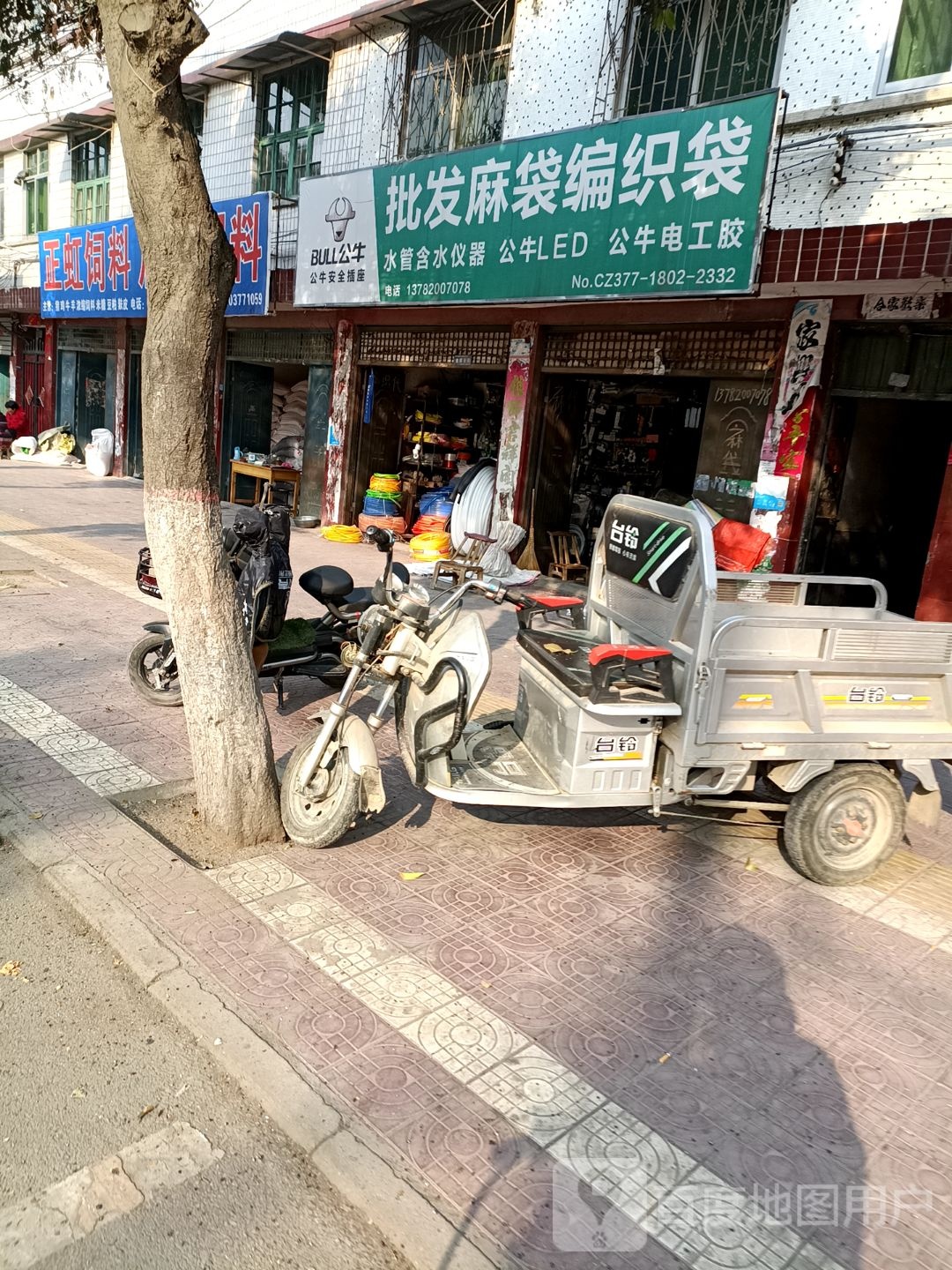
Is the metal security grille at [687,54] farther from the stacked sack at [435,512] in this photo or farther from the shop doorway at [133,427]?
the shop doorway at [133,427]

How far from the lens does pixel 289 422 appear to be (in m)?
16.3

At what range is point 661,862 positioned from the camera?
464 centimetres

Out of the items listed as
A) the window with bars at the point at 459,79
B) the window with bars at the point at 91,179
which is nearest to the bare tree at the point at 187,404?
the window with bars at the point at 459,79

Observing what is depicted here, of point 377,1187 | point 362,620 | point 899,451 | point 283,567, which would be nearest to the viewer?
point 377,1187

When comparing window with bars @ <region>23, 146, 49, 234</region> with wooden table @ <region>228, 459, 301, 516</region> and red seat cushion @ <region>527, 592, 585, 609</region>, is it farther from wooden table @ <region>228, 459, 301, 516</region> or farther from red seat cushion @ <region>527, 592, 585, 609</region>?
red seat cushion @ <region>527, 592, 585, 609</region>

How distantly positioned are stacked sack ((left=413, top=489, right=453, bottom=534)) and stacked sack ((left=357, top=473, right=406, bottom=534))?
336 mm

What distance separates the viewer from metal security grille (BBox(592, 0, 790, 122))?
339 inches

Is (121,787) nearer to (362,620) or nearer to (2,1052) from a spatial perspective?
(362,620)

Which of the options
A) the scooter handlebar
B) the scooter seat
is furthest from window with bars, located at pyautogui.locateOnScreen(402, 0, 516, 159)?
the scooter handlebar

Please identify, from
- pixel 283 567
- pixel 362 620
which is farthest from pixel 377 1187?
pixel 283 567

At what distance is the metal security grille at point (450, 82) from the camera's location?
11.1 m

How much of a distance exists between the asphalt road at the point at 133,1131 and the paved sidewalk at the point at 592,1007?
241 millimetres

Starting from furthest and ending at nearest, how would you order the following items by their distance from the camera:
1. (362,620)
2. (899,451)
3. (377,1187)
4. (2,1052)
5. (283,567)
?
(899,451) → (283,567) → (362,620) → (2,1052) → (377,1187)

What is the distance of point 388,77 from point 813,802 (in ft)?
37.8
